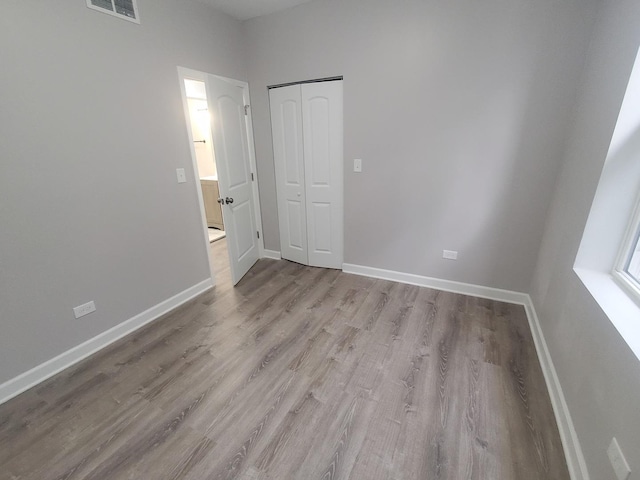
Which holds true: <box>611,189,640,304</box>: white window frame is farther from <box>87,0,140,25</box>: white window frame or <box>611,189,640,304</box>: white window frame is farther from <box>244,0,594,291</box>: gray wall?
<box>87,0,140,25</box>: white window frame

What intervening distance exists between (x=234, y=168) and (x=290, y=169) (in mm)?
644

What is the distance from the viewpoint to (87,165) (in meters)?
1.94

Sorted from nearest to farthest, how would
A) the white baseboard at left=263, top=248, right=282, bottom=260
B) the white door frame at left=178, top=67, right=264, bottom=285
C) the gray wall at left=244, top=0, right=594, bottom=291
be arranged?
the gray wall at left=244, top=0, right=594, bottom=291 < the white door frame at left=178, top=67, right=264, bottom=285 < the white baseboard at left=263, top=248, right=282, bottom=260

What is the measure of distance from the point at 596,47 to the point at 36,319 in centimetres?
405

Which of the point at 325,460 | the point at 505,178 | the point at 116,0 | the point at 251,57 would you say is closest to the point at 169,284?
the point at 325,460

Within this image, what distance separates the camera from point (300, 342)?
2.15 m

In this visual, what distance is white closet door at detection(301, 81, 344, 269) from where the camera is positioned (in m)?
2.87

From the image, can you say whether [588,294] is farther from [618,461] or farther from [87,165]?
[87,165]

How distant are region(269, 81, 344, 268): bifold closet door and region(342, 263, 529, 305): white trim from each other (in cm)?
31

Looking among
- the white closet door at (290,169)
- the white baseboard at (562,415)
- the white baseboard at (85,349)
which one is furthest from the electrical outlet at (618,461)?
the white baseboard at (85,349)

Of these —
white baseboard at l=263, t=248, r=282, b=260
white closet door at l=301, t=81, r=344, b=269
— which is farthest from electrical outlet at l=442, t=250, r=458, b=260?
white baseboard at l=263, t=248, r=282, b=260

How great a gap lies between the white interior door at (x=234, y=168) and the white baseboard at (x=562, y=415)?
8.94ft

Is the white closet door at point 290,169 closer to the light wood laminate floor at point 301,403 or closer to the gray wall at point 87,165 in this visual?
the gray wall at point 87,165

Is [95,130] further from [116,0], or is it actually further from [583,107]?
[583,107]
